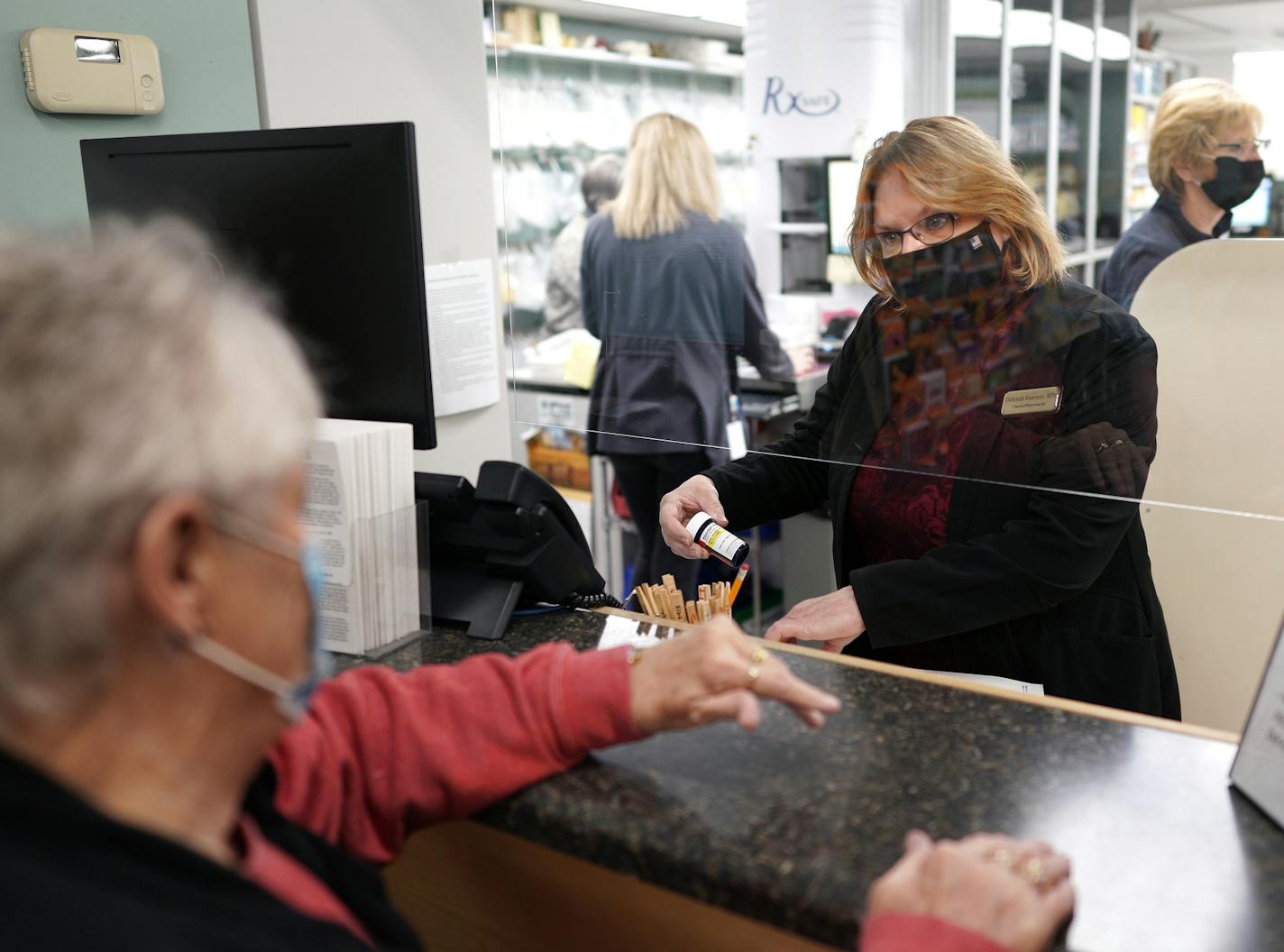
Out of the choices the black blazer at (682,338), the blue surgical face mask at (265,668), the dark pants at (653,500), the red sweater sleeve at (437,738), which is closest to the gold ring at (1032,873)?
the red sweater sleeve at (437,738)

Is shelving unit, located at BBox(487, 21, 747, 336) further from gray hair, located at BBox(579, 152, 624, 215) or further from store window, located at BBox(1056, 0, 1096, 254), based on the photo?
store window, located at BBox(1056, 0, 1096, 254)

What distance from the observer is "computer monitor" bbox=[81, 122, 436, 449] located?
1.26 metres

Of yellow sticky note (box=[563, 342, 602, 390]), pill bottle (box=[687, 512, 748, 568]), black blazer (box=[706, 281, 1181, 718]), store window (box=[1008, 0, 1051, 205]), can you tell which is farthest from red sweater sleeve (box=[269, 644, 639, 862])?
yellow sticky note (box=[563, 342, 602, 390])

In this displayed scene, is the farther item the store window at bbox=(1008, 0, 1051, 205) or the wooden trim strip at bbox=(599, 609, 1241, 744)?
the store window at bbox=(1008, 0, 1051, 205)

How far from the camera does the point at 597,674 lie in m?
0.91

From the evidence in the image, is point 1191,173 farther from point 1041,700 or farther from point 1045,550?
→ point 1041,700

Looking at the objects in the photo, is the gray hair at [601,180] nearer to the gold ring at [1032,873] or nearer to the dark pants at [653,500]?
the dark pants at [653,500]

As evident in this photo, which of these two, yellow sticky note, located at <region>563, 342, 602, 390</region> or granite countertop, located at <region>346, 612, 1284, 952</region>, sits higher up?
yellow sticky note, located at <region>563, 342, 602, 390</region>

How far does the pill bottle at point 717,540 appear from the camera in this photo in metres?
1.38

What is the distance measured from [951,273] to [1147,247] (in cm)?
26

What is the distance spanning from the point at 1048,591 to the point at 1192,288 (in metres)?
0.41

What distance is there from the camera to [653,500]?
329 centimetres

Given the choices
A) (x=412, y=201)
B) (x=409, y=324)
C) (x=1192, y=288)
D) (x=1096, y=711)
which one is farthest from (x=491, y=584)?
(x=1192, y=288)

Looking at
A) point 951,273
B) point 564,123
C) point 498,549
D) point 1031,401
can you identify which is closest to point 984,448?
point 1031,401
